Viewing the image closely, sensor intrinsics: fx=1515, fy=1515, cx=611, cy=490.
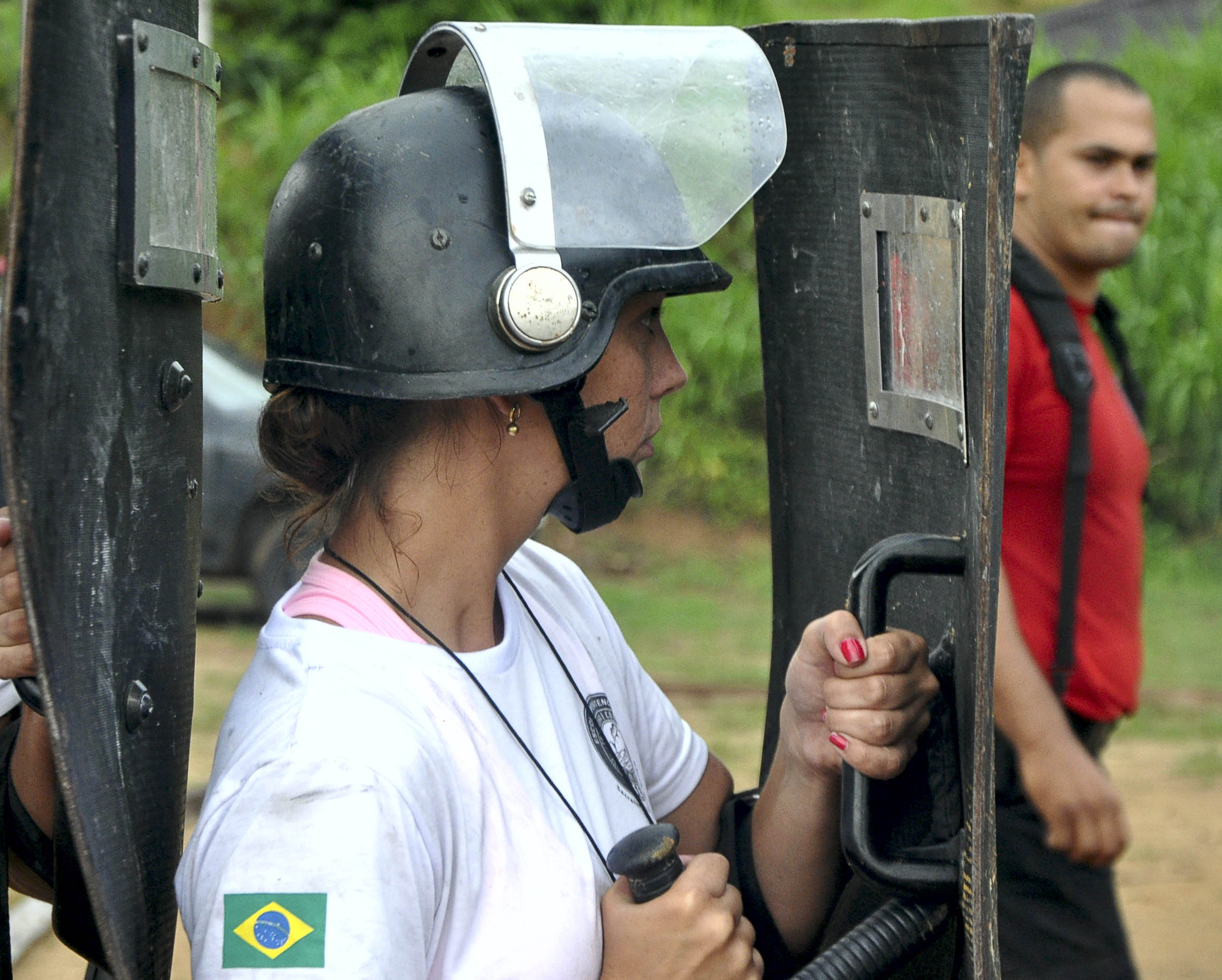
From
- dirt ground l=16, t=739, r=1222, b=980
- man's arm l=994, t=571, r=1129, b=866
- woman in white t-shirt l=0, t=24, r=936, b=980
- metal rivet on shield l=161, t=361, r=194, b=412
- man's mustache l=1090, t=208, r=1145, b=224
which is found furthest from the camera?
dirt ground l=16, t=739, r=1222, b=980

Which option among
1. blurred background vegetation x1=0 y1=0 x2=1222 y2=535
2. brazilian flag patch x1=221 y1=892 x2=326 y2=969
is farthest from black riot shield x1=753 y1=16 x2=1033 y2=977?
blurred background vegetation x1=0 y1=0 x2=1222 y2=535

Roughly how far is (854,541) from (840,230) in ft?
1.33

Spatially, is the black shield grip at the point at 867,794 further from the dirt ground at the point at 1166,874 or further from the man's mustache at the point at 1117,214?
the dirt ground at the point at 1166,874

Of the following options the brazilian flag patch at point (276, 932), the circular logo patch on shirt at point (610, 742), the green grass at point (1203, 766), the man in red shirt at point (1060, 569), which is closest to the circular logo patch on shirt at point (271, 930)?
the brazilian flag patch at point (276, 932)

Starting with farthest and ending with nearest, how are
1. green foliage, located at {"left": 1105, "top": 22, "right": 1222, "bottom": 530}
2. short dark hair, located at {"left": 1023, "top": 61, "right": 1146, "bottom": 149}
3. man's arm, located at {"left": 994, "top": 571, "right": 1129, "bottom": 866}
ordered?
green foliage, located at {"left": 1105, "top": 22, "right": 1222, "bottom": 530}
short dark hair, located at {"left": 1023, "top": 61, "right": 1146, "bottom": 149}
man's arm, located at {"left": 994, "top": 571, "right": 1129, "bottom": 866}

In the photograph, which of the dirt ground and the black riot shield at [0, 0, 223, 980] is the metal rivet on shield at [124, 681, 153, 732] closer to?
the black riot shield at [0, 0, 223, 980]

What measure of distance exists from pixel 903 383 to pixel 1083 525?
116cm

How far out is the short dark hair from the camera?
3.14 m

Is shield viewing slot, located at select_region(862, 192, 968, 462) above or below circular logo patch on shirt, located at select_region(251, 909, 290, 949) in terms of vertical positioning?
above

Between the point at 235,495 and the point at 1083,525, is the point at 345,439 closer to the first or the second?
the point at 1083,525

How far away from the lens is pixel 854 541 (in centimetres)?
199

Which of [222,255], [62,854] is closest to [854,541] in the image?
[62,854]

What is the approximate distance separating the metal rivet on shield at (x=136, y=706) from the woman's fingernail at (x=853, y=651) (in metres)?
0.72

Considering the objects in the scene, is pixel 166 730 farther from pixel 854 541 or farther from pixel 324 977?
pixel 854 541
